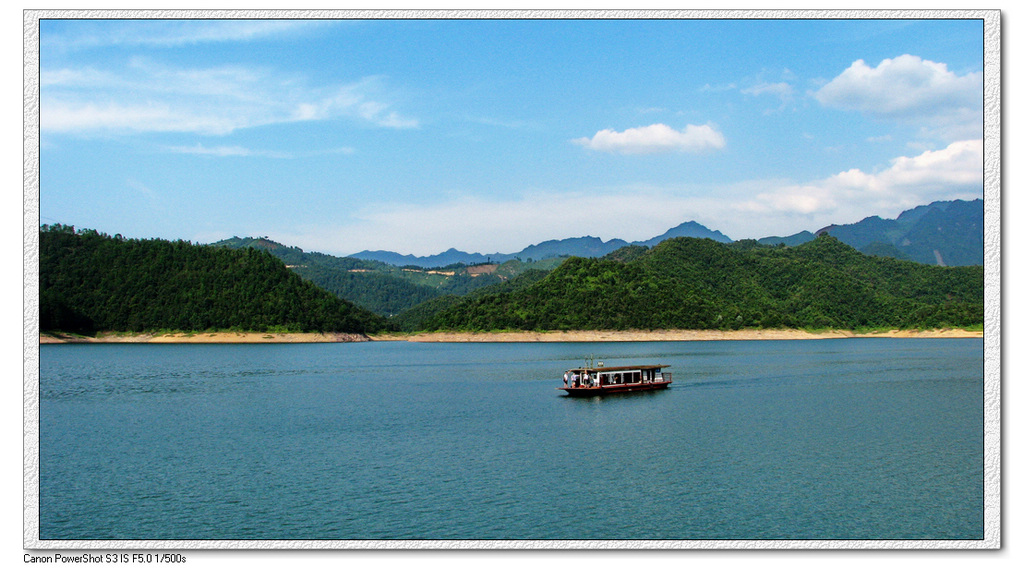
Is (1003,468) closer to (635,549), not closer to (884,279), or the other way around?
(635,549)

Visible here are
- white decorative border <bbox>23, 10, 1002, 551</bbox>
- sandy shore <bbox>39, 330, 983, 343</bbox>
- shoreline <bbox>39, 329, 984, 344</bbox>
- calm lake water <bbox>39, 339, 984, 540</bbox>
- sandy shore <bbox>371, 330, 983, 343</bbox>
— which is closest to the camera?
white decorative border <bbox>23, 10, 1002, 551</bbox>

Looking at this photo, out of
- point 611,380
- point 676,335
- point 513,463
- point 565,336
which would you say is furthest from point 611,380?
point 676,335

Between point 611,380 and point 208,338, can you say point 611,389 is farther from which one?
point 208,338

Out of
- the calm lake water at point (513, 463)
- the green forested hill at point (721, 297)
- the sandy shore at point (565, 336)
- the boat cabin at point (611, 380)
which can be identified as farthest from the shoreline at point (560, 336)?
the boat cabin at point (611, 380)

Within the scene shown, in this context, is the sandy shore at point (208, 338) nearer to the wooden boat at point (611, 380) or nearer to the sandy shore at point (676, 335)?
the sandy shore at point (676, 335)

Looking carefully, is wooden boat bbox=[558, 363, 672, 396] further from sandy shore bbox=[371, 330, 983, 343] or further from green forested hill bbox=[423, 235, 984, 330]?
green forested hill bbox=[423, 235, 984, 330]

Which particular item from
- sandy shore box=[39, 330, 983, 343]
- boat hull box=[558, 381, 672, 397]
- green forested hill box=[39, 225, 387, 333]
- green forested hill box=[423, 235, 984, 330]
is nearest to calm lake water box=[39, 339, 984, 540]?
boat hull box=[558, 381, 672, 397]
